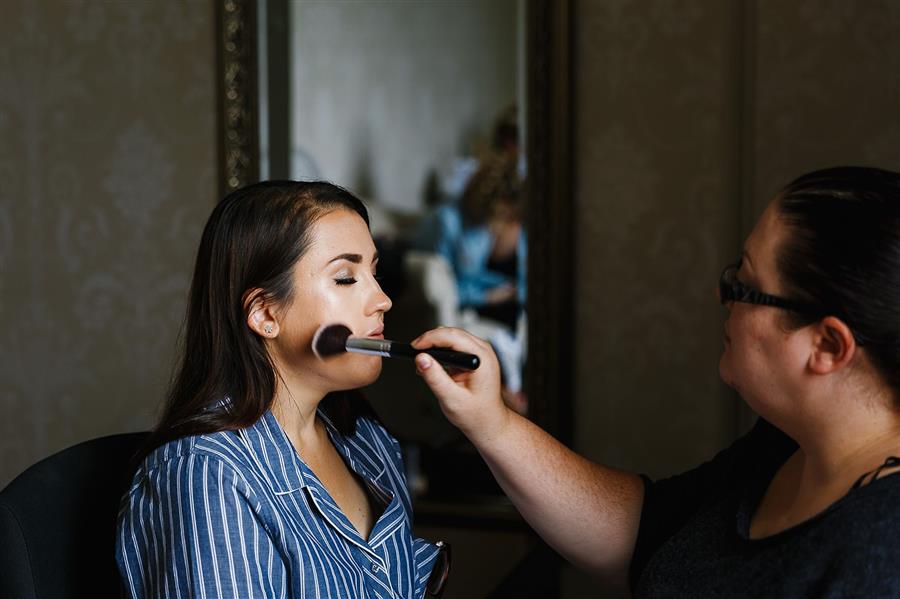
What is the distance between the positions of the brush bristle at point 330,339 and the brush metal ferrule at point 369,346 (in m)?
0.02

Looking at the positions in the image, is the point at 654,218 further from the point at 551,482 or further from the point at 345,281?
the point at 345,281

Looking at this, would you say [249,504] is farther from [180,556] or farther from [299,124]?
[299,124]

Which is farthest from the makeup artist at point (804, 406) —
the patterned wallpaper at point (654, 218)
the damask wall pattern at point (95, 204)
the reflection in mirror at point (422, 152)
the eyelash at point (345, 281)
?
the damask wall pattern at point (95, 204)

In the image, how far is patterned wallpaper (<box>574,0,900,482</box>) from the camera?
183 cm

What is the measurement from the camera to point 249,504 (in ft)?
3.34

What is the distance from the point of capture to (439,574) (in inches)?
51.2

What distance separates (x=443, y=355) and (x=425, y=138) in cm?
106

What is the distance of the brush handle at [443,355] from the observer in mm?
1068

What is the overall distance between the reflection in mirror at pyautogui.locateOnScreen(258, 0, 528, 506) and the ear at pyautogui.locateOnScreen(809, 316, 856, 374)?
1.07 meters

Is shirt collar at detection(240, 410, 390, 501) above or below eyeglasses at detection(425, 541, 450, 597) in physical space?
above

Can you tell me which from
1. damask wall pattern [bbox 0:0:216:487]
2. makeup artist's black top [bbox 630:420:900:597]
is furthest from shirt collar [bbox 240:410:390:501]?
damask wall pattern [bbox 0:0:216:487]

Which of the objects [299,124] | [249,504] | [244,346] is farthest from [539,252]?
[249,504]

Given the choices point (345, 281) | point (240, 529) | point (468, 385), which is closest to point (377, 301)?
point (345, 281)

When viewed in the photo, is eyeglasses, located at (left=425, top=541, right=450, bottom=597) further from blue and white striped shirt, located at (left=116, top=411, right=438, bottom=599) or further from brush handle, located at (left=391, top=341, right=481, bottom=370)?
brush handle, located at (left=391, top=341, right=481, bottom=370)
